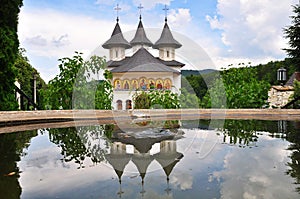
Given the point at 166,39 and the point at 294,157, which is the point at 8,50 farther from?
the point at 166,39

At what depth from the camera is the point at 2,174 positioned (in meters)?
2.68

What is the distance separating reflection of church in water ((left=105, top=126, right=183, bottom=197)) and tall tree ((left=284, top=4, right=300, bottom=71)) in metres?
17.9

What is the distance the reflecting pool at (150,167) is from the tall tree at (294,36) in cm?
1676

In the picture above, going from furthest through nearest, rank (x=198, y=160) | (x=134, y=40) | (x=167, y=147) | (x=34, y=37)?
(x=134, y=40) < (x=34, y=37) < (x=167, y=147) < (x=198, y=160)

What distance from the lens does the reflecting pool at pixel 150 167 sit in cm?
226

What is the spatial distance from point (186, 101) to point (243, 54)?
6128mm

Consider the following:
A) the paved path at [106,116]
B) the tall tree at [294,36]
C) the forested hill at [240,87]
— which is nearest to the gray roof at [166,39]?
the tall tree at [294,36]

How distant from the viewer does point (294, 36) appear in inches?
773

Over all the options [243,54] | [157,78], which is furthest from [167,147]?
[157,78]

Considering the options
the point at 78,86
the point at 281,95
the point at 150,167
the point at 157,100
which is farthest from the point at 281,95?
the point at 150,167

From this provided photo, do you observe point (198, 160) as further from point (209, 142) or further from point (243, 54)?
point (243, 54)

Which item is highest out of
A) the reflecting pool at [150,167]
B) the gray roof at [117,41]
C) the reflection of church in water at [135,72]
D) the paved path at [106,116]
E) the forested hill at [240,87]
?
the gray roof at [117,41]

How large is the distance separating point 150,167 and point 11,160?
1639 mm

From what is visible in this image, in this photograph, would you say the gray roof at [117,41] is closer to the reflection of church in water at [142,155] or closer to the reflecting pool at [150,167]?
the reflection of church in water at [142,155]
